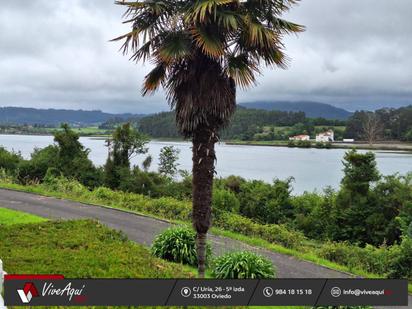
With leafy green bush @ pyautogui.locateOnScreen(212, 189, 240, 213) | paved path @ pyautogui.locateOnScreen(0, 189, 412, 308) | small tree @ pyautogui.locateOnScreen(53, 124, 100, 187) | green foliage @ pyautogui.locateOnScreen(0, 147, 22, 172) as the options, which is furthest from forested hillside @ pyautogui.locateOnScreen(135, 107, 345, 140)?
paved path @ pyautogui.locateOnScreen(0, 189, 412, 308)

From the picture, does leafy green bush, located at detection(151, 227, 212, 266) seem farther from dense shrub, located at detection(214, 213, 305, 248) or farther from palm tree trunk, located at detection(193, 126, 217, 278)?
dense shrub, located at detection(214, 213, 305, 248)

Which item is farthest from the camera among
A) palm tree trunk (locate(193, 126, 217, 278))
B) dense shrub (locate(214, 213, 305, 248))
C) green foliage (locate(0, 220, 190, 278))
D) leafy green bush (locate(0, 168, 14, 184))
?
leafy green bush (locate(0, 168, 14, 184))

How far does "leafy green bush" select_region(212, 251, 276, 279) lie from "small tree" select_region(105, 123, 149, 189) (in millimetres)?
30260

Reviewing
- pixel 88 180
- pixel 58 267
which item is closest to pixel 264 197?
pixel 88 180

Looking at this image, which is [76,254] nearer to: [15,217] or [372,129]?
[15,217]

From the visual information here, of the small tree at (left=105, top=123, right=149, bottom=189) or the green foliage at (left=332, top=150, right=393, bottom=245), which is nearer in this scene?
the green foliage at (left=332, top=150, right=393, bottom=245)

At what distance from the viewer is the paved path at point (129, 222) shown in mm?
11727

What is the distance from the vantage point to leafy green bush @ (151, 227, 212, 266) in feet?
34.9

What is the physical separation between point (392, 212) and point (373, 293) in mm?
19673

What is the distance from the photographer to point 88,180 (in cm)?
3919

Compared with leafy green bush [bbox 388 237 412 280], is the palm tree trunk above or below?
above

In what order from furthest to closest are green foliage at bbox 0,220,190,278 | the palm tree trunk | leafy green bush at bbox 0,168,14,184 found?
leafy green bush at bbox 0,168,14,184 → the palm tree trunk → green foliage at bbox 0,220,190,278

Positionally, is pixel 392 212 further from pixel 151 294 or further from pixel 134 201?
pixel 151 294

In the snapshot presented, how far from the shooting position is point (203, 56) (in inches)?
327
